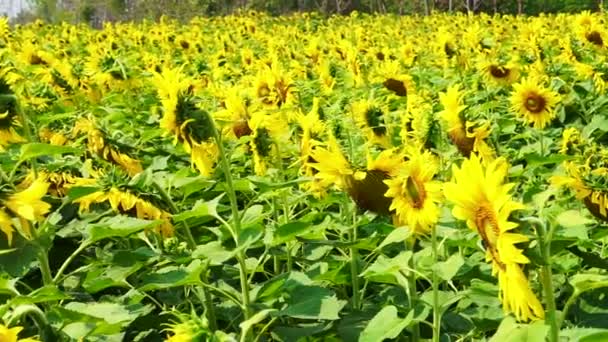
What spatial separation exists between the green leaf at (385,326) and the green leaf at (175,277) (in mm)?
370

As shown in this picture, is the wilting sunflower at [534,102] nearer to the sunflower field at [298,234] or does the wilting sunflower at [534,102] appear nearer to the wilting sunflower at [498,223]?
the sunflower field at [298,234]

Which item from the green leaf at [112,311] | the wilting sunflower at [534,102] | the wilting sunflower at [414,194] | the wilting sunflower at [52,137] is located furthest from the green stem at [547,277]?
the wilting sunflower at [534,102]

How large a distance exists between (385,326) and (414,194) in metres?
0.29

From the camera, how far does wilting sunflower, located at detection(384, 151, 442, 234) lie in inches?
70.1

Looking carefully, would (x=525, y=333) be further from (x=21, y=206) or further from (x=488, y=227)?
(x=21, y=206)

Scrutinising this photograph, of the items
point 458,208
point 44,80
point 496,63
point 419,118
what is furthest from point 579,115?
point 458,208

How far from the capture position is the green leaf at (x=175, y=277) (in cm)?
180

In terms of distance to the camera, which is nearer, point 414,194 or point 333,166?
point 414,194

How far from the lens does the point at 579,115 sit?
4.46m

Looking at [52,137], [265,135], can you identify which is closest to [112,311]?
[265,135]

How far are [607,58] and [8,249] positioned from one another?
12.7 feet

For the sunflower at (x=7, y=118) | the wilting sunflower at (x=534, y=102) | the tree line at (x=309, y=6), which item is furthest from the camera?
the tree line at (x=309, y=6)

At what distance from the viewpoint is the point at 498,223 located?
4.42 ft

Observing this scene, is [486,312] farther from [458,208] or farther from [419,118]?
[419,118]
